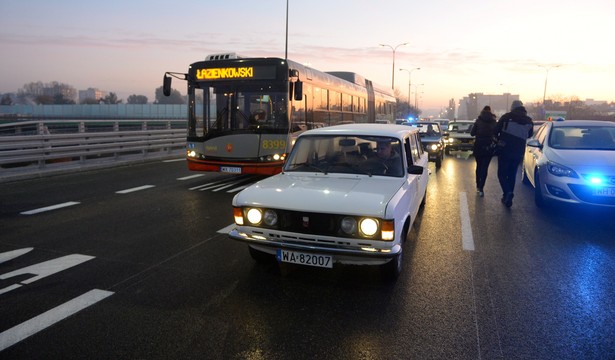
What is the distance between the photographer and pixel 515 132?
28.2ft

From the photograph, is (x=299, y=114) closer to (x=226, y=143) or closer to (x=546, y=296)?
(x=226, y=143)

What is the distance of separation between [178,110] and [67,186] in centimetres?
5873

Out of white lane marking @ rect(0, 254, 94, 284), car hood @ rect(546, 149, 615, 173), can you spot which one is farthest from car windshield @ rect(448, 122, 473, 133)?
white lane marking @ rect(0, 254, 94, 284)

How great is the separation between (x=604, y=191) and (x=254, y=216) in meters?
5.78

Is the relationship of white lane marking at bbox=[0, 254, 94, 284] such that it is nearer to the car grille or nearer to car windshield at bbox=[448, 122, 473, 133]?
the car grille

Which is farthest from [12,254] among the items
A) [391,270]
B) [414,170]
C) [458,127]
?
[458,127]

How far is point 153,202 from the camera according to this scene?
8.86 metres

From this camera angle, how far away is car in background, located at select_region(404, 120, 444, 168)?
14844 mm

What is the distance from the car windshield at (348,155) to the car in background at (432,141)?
9.06 m

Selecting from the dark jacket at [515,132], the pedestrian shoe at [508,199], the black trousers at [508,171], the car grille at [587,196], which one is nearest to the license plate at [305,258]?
the car grille at [587,196]

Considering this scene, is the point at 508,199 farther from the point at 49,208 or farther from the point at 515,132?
the point at 49,208

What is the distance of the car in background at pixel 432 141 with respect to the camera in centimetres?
1484

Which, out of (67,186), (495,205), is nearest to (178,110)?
(67,186)

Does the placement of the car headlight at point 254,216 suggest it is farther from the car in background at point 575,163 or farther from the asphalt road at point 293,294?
the car in background at point 575,163
